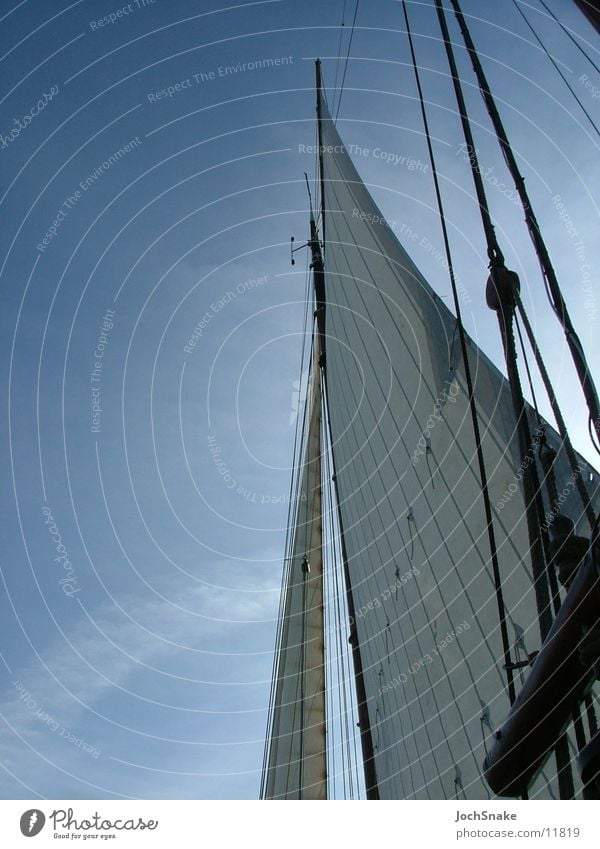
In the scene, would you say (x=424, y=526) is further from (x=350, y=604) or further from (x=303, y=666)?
(x=303, y=666)

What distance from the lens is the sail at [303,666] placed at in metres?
7.88

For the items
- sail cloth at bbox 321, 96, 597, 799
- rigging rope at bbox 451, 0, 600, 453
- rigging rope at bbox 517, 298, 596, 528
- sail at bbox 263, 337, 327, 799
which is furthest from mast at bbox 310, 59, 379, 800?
rigging rope at bbox 451, 0, 600, 453

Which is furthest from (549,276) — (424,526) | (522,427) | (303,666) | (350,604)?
(303,666)

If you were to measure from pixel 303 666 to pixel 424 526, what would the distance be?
3.79m

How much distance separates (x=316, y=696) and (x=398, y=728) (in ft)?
8.39

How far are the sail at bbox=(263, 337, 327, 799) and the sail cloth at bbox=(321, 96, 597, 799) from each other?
1.31 m

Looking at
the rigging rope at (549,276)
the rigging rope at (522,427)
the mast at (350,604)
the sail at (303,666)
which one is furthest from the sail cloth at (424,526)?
the rigging rope at (549,276)

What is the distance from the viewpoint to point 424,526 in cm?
579

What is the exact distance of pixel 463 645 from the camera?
4.90m

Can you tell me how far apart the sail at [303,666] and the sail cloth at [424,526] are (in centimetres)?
→ 131

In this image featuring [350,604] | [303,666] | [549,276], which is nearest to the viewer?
[549,276]

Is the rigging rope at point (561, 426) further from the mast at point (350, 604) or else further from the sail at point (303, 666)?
the sail at point (303, 666)

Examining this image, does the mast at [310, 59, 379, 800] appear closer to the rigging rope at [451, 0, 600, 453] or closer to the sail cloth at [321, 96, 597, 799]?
the sail cloth at [321, 96, 597, 799]
